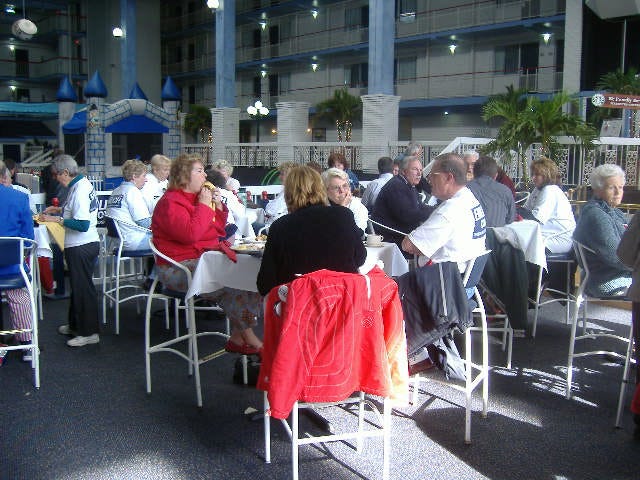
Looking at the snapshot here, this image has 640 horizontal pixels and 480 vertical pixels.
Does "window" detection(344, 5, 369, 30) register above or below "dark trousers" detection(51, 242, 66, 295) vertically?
above

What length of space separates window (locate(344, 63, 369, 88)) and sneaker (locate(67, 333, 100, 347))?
2430 cm

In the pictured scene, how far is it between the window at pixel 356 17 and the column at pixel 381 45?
426 inches

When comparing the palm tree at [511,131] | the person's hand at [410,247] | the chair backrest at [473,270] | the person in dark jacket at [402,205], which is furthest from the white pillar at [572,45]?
the person's hand at [410,247]

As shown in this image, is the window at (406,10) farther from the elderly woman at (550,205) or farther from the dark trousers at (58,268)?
the dark trousers at (58,268)

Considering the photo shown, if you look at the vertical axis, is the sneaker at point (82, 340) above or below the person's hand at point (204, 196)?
below

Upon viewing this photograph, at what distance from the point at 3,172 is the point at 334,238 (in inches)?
109

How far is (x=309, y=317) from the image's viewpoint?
2.58m

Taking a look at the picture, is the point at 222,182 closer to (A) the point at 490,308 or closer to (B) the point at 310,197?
(A) the point at 490,308

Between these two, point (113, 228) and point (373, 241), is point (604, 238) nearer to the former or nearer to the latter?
point (373, 241)

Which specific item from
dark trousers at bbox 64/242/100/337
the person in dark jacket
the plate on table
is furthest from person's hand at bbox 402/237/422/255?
dark trousers at bbox 64/242/100/337

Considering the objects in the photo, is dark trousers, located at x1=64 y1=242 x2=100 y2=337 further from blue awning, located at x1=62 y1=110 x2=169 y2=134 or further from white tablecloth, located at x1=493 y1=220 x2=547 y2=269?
blue awning, located at x1=62 y1=110 x2=169 y2=134

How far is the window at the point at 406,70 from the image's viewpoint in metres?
26.6

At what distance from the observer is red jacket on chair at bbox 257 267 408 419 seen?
8.45 feet

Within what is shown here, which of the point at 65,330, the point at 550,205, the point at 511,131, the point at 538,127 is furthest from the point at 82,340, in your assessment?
the point at 538,127
